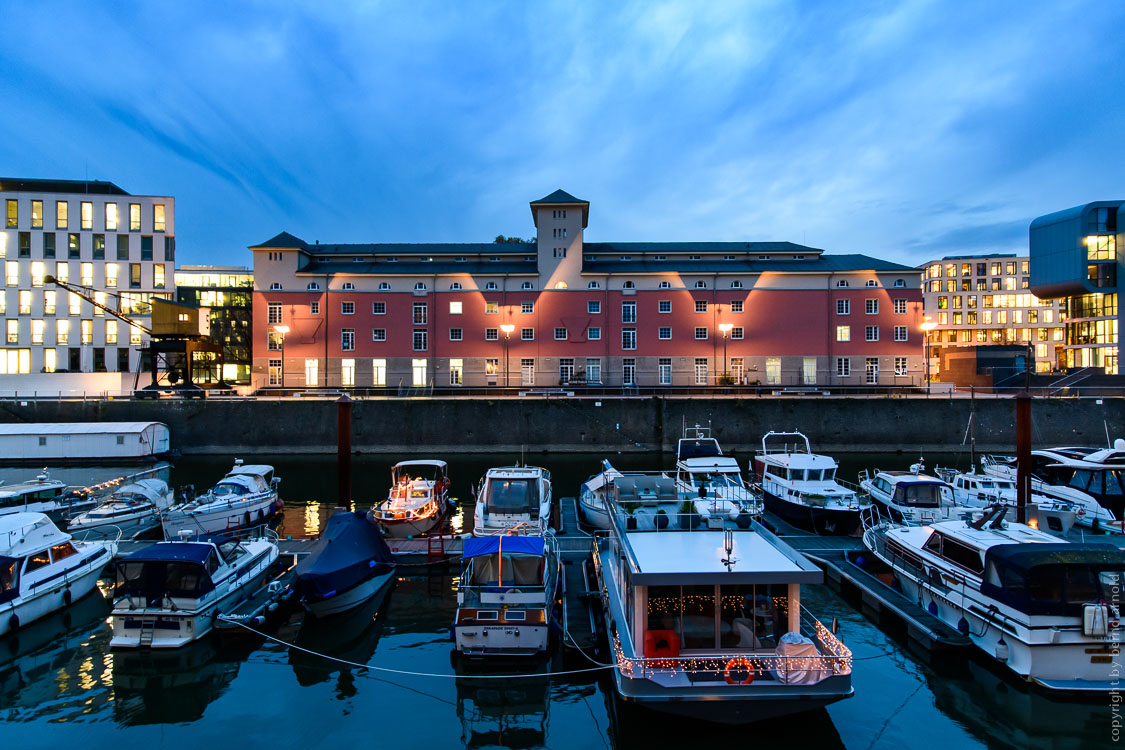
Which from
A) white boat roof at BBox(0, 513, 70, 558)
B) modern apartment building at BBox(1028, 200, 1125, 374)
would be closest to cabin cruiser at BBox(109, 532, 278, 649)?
white boat roof at BBox(0, 513, 70, 558)

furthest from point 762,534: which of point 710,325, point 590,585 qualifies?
point 710,325

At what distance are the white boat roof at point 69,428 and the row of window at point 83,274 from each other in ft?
78.4

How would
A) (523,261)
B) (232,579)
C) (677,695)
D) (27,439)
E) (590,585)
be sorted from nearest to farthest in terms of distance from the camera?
(677,695) → (232,579) → (590,585) → (27,439) → (523,261)

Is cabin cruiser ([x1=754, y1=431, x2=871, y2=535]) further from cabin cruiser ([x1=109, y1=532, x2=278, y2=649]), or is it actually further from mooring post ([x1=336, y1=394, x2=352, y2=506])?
cabin cruiser ([x1=109, y1=532, x2=278, y2=649])

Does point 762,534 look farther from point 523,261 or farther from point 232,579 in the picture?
point 523,261

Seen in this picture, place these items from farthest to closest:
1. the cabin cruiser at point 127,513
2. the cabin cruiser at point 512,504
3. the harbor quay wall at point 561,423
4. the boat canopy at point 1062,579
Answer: the harbor quay wall at point 561,423
the cabin cruiser at point 127,513
the cabin cruiser at point 512,504
the boat canopy at point 1062,579

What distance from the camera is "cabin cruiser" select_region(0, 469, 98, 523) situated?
22.0m

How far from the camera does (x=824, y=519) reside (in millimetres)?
21250

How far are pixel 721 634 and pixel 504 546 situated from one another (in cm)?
519

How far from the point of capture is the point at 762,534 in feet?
40.5

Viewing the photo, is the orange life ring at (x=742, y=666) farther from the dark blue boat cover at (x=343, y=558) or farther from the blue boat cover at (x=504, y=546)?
the dark blue boat cover at (x=343, y=558)

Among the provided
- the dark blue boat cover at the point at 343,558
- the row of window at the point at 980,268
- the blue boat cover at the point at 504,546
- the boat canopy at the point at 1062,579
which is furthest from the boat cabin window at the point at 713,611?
the row of window at the point at 980,268

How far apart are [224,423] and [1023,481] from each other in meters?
43.8

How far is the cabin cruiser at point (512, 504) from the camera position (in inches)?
728
